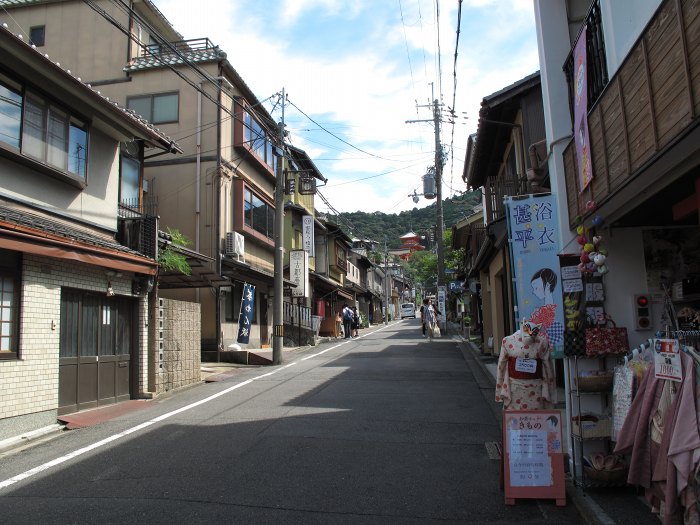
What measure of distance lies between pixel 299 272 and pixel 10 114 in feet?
57.5

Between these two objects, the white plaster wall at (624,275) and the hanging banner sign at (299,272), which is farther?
the hanging banner sign at (299,272)

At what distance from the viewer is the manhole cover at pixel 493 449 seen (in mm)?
6836

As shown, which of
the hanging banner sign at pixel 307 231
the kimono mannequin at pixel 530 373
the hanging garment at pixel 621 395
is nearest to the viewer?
the hanging garment at pixel 621 395

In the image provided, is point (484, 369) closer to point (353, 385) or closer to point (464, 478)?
point (353, 385)

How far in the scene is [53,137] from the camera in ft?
32.3

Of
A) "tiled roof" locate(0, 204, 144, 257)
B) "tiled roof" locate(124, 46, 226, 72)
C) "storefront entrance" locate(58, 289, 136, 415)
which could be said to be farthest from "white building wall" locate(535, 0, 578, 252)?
"tiled roof" locate(124, 46, 226, 72)

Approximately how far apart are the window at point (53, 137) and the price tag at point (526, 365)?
334 inches

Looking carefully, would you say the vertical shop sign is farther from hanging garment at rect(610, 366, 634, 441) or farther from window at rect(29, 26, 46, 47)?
window at rect(29, 26, 46, 47)

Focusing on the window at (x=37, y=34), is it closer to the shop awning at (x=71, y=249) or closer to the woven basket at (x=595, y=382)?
the shop awning at (x=71, y=249)

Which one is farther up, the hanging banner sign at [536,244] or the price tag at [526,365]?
the hanging banner sign at [536,244]

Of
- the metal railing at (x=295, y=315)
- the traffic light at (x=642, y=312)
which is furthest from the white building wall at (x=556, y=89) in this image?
the metal railing at (x=295, y=315)

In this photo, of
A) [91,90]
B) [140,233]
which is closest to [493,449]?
[140,233]

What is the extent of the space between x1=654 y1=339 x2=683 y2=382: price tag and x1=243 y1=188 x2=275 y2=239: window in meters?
18.0

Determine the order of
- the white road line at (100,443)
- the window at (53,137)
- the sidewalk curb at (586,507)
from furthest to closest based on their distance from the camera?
1. the window at (53,137)
2. the white road line at (100,443)
3. the sidewalk curb at (586,507)
